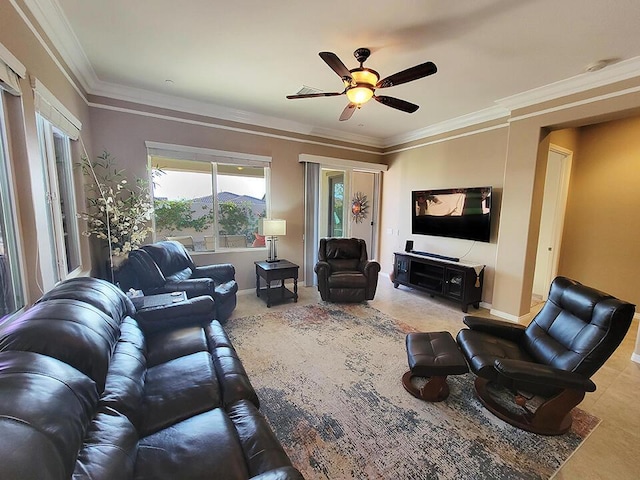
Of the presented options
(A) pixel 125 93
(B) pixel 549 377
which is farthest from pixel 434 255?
(A) pixel 125 93

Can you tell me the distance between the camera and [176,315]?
7.56ft

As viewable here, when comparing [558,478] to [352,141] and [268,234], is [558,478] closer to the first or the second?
[268,234]

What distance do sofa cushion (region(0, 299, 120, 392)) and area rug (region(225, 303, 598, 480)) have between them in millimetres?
1157

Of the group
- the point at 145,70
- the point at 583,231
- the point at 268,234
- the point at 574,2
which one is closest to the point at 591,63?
the point at 574,2

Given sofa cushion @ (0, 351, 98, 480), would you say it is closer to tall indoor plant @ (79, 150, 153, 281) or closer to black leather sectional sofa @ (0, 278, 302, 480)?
black leather sectional sofa @ (0, 278, 302, 480)

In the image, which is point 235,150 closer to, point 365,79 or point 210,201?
point 210,201

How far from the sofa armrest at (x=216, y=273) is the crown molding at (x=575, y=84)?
418 cm

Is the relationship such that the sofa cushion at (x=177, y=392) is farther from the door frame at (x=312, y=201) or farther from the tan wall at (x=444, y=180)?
the tan wall at (x=444, y=180)

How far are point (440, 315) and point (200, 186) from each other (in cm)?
397

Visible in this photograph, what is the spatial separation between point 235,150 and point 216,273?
75.7 inches

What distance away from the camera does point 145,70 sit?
119 inches

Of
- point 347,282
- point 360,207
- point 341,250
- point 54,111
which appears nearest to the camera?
point 54,111

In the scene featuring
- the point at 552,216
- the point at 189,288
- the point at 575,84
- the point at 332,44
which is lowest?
the point at 189,288

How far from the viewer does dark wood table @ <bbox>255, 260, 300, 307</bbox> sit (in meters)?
4.06
